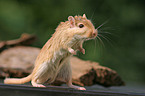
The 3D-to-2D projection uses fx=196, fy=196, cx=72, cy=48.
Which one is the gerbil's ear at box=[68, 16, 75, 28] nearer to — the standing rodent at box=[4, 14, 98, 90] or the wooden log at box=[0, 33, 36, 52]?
the standing rodent at box=[4, 14, 98, 90]

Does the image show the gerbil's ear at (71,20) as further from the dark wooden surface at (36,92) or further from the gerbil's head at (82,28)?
the dark wooden surface at (36,92)

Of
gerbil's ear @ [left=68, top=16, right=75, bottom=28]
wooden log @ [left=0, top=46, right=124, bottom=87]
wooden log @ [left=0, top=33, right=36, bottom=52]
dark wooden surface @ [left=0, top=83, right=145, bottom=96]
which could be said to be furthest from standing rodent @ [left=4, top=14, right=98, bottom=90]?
wooden log @ [left=0, top=33, right=36, bottom=52]

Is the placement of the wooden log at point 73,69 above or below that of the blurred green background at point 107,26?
below

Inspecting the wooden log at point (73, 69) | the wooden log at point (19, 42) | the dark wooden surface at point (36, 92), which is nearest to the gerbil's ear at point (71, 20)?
the dark wooden surface at point (36, 92)

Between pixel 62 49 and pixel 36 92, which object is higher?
pixel 62 49

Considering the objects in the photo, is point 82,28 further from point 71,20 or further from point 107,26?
point 107,26

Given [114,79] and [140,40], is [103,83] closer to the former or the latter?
[114,79]

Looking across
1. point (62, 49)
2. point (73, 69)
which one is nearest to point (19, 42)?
point (73, 69)
